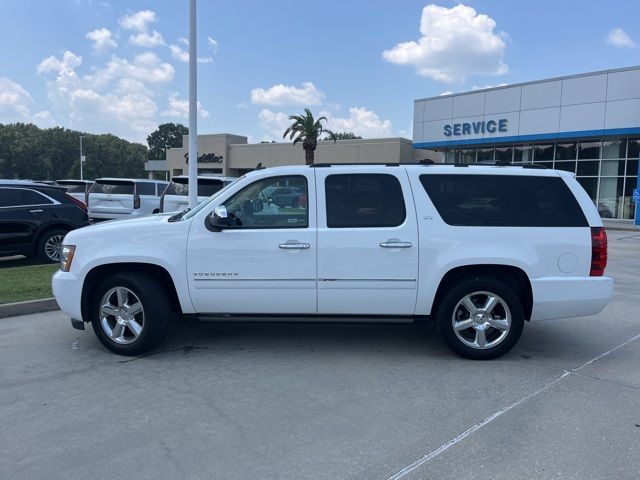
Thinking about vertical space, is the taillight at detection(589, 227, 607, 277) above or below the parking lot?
above

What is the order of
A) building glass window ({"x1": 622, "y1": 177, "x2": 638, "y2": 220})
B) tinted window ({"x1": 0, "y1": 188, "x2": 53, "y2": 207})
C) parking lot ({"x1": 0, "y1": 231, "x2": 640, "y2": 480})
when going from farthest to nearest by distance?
building glass window ({"x1": 622, "y1": 177, "x2": 638, "y2": 220})
tinted window ({"x1": 0, "y1": 188, "x2": 53, "y2": 207})
parking lot ({"x1": 0, "y1": 231, "x2": 640, "y2": 480})

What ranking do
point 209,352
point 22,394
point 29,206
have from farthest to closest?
point 29,206 < point 209,352 < point 22,394

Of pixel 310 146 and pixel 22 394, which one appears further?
pixel 310 146

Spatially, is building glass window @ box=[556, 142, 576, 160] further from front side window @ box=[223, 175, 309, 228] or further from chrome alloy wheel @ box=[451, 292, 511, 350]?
front side window @ box=[223, 175, 309, 228]

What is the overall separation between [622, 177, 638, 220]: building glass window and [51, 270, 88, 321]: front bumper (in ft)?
94.0

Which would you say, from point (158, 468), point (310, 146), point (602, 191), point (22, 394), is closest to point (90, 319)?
point (22, 394)

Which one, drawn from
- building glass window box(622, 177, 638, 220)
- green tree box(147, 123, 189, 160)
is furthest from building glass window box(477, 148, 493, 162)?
green tree box(147, 123, 189, 160)

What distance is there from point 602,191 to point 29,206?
27780 millimetres

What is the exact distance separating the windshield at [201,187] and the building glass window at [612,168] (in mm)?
22399

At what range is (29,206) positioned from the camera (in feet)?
33.1

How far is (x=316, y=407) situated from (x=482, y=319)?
1.99 meters

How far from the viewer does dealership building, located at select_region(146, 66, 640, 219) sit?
85.9 feet

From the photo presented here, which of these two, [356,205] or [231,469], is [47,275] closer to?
[356,205]

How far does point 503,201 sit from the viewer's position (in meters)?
5.09
